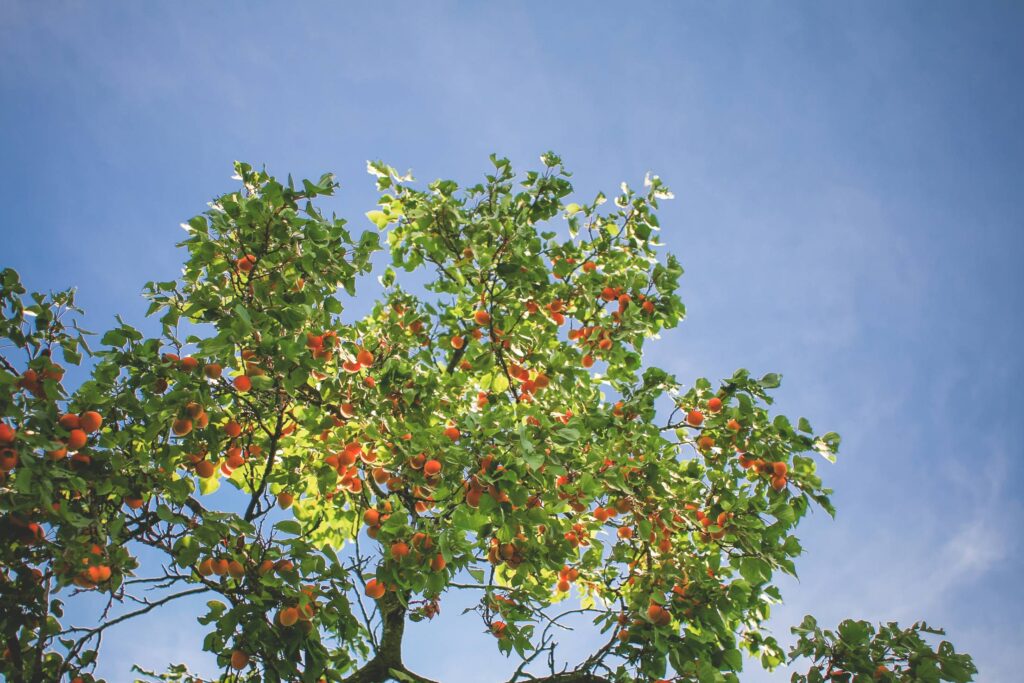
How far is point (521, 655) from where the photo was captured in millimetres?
5820

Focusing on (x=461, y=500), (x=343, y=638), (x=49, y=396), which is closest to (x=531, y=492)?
(x=461, y=500)

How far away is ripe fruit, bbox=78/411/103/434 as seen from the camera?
4398 millimetres

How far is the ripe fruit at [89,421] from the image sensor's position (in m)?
4.40

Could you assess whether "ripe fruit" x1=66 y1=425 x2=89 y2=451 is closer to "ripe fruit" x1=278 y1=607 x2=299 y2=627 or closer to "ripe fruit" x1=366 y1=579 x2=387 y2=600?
"ripe fruit" x1=278 y1=607 x2=299 y2=627

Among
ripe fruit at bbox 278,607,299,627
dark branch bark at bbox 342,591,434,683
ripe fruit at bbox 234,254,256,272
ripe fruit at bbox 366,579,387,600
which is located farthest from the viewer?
dark branch bark at bbox 342,591,434,683

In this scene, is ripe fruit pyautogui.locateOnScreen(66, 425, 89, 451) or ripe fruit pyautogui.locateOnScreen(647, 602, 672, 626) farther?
ripe fruit pyautogui.locateOnScreen(647, 602, 672, 626)

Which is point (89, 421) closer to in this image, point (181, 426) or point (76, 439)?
point (76, 439)

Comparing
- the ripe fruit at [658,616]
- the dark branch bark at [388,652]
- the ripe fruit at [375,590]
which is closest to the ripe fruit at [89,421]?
the ripe fruit at [375,590]

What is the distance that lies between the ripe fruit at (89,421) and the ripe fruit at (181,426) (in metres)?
0.53

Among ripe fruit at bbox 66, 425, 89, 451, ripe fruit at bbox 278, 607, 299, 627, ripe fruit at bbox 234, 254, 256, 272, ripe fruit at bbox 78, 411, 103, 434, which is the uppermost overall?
ripe fruit at bbox 234, 254, 256, 272

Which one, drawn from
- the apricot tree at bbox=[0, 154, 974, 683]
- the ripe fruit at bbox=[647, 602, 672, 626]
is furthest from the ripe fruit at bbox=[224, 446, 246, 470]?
the ripe fruit at bbox=[647, 602, 672, 626]

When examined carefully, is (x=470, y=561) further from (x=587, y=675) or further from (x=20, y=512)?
(x=20, y=512)

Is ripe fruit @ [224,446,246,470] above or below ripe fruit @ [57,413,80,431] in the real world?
above

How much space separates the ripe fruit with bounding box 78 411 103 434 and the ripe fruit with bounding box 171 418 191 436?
1.73ft
